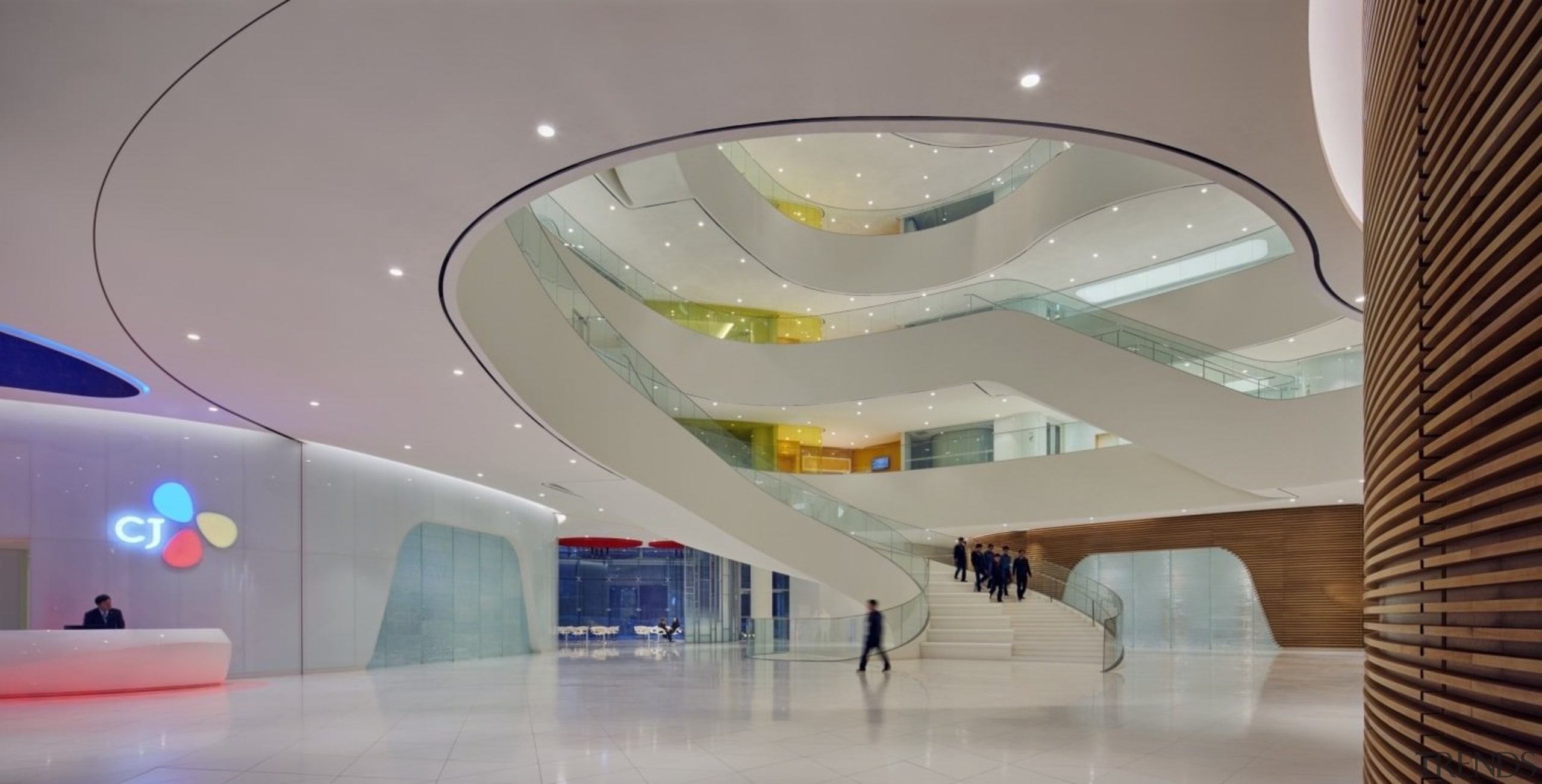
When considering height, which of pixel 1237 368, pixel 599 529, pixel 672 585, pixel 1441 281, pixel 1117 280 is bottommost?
pixel 672 585

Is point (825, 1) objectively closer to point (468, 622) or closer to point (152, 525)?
point (152, 525)

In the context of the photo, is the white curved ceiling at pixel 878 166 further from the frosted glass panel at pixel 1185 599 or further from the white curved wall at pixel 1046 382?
the frosted glass panel at pixel 1185 599

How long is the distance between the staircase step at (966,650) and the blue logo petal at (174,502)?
1333cm

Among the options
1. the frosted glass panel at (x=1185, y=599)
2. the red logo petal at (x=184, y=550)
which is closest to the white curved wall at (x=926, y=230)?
the frosted glass panel at (x=1185, y=599)

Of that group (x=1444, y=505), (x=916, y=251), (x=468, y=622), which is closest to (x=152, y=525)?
(x=468, y=622)

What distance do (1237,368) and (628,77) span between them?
1685 centimetres

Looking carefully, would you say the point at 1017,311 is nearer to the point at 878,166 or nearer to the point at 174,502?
the point at 878,166

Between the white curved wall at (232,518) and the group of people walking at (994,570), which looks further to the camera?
the group of people walking at (994,570)

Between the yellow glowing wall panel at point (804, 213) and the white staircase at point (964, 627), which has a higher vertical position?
the yellow glowing wall panel at point (804, 213)

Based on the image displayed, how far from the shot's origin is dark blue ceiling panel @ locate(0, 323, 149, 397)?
1296 cm

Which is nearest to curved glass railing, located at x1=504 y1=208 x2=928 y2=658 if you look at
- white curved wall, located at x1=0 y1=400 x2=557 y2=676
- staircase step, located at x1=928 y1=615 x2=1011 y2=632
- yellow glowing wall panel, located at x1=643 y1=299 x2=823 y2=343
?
staircase step, located at x1=928 y1=615 x2=1011 y2=632

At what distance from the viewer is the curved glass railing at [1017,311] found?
18.3 m

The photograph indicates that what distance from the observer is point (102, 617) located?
1336 cm

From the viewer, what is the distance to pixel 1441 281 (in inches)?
107
